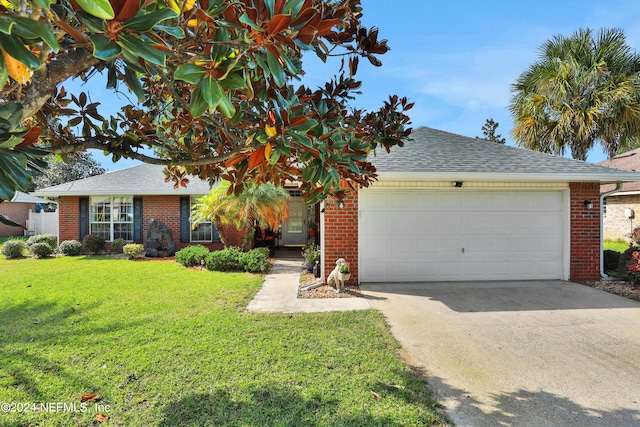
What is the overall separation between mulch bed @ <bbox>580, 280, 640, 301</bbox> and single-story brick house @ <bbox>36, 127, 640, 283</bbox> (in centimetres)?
29

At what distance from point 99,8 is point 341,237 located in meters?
6.68

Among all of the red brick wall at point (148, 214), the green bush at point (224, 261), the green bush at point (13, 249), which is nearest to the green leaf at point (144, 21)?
the green bush at point (224, 261)

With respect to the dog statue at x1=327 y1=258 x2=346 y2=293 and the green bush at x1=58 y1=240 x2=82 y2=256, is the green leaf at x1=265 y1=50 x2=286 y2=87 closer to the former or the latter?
the dog statue at x1=327 y1=258 x2=346 y2=293

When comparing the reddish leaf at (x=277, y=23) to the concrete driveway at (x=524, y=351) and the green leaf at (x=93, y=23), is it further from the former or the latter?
the concrete driveway at (x=524, y=351)

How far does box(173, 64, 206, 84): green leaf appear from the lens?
4.16 feet

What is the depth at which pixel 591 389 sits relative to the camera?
3.23m

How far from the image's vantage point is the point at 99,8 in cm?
93

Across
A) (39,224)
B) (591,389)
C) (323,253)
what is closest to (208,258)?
(323,253)

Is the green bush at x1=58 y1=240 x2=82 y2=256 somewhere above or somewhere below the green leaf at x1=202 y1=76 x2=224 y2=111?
below

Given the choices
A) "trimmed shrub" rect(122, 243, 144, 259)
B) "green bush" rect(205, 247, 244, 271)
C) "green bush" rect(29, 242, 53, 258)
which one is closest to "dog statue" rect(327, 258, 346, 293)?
"green bush" rect(205, 247, 244, 271)

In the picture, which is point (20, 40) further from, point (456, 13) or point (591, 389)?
point (456, 13)

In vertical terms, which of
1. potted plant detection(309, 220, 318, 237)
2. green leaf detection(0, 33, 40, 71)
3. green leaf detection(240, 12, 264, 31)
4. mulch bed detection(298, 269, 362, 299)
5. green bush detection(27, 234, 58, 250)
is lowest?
mulch bed detection(298, 269, 362, 299)

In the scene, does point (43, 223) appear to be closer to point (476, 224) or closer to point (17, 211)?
point (17, 211)

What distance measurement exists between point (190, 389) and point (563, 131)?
47.6 ft
